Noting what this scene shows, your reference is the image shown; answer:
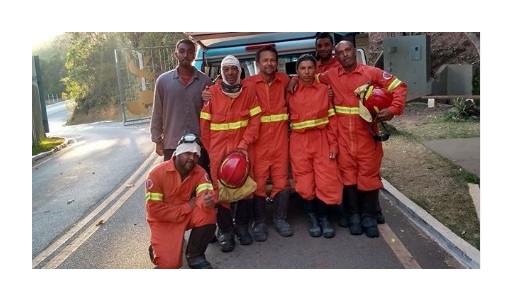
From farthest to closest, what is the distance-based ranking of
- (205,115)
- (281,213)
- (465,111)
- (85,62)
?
1. (465,111)
2. (85,62)
3. (281,213)
4. (205,115)

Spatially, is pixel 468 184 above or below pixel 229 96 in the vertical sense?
below

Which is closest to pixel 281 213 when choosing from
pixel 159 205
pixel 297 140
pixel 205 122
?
pixel 297 140

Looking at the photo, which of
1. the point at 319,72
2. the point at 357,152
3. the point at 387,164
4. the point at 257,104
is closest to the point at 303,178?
the point at 357,152

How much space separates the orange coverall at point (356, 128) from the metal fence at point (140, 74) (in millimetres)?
7309

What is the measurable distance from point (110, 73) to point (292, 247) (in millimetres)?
8935

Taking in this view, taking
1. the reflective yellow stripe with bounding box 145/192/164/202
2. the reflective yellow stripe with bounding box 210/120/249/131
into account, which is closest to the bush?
the reflective yellow stripe with bounding box 210/120/249/131

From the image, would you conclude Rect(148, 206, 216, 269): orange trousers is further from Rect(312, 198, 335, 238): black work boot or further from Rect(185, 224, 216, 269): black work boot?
Rect(312, 198, 335, 238): black work boot

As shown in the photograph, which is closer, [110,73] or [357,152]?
[357,152]

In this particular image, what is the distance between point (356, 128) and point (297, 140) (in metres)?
0.52

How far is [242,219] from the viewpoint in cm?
393

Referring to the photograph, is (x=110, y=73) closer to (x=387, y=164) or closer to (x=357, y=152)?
(x=387, y=164)

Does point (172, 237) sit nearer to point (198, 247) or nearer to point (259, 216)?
point (198, 247)

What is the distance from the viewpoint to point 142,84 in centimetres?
1153

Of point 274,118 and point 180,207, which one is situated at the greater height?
point 274,118
